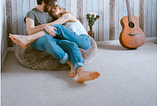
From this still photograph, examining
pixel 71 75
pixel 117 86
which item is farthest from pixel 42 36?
pixel 117 86

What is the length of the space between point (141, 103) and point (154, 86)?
34cm

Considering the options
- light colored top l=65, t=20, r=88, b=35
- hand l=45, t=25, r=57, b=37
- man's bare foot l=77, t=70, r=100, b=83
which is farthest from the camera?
light colored top l=65, t=20, r=88, b=35

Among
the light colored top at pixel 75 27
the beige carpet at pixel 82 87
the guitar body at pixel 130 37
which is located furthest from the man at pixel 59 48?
the guitar body at pixel 130 37

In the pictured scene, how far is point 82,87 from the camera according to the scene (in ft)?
4.12

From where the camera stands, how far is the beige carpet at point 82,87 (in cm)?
103

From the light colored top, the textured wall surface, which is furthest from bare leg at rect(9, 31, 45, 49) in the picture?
the textured wall surface

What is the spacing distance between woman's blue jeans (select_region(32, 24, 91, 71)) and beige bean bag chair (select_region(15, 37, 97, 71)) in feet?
0.46

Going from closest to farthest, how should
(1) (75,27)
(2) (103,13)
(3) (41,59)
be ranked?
(3) (41,59), (1) (75,27), (2) (103,13)

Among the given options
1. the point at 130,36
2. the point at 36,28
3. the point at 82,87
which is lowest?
the point at 82,87

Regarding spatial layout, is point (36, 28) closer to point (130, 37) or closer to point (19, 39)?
point (19, 39)

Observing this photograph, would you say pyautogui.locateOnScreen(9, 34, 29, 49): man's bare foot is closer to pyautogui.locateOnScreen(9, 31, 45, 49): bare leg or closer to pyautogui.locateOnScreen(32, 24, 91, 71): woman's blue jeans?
pyautogui.locateOnScreen(9, 31, 45, 49): bare leg

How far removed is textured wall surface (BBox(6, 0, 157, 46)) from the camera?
8.58 ft

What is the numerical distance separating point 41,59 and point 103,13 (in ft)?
6.50

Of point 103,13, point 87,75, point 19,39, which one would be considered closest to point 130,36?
point 103,13
